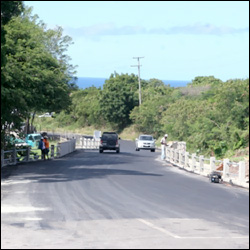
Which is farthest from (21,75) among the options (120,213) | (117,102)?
(117,102)

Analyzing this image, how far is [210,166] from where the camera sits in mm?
31953

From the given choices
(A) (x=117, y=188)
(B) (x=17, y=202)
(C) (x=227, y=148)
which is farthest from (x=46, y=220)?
(C) (x=227, y=148)

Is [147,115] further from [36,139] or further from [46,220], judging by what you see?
[46,220]

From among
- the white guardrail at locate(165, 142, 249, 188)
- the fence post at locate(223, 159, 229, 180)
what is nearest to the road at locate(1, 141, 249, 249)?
the white guardrail at locate(165, 142, 249, 188)

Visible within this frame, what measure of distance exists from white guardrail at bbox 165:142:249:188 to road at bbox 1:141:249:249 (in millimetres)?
996

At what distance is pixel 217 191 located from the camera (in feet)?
80.5

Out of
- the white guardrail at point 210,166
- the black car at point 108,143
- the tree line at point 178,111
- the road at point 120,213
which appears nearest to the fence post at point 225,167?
the white guardrail at point 210,166

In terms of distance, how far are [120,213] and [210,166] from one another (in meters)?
15.3

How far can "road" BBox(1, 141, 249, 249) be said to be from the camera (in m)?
13.1

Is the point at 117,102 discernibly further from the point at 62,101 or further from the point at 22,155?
the point at 22,155

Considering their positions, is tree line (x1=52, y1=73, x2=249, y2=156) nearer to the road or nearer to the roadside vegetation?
the roadside vegetation

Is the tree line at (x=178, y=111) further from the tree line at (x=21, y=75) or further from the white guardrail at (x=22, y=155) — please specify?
the tree line at (x=21, y=75)

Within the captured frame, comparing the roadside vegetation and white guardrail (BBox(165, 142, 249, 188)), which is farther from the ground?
the roadside vegetation

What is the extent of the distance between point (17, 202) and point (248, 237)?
8224 mm
